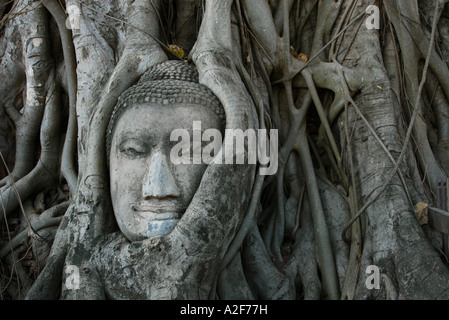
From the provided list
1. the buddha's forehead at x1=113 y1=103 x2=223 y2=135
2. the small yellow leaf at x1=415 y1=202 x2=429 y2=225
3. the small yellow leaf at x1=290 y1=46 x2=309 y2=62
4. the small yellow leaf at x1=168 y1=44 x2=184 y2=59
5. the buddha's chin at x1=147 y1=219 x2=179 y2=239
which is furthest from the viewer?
the small yellow leaf at x1=290 y1=46 x2=309 y2=62

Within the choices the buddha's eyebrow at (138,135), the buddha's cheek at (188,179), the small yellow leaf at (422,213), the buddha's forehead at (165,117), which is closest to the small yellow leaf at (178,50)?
the buddha's forehead at (165,117)

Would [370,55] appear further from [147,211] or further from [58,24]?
[58,24]

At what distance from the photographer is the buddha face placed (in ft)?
7.00

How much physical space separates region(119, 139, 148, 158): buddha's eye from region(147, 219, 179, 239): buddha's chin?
346 millimetres

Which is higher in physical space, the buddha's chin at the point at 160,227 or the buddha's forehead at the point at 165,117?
the buddha's forehead at the point at 165,117

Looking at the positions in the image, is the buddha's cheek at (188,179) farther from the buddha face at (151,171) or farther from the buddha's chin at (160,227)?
the buddha's chin at (160,227)

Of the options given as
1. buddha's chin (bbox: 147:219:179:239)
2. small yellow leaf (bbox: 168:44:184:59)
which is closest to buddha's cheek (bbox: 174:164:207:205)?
buddha's chin (bbox: 147:219:179:239)

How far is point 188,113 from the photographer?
2.25 metres

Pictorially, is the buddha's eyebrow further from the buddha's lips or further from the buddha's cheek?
the buddha's lips

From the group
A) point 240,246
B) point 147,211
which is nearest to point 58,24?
point 147,211

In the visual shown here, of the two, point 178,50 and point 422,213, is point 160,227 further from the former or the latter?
point 422,213

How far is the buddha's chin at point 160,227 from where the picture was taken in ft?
6.93
